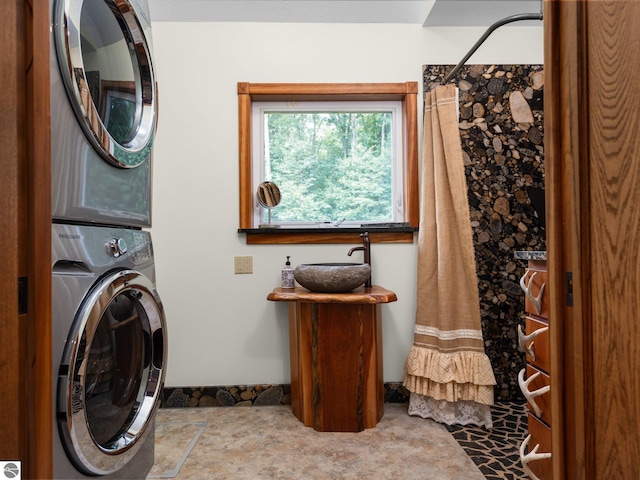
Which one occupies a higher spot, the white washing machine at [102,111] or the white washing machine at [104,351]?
the white washing machine at [102,111]

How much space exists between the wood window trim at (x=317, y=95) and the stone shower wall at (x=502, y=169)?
0.71 feet

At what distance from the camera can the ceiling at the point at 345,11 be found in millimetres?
2297

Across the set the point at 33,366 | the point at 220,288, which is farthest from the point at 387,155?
the point at 33,366

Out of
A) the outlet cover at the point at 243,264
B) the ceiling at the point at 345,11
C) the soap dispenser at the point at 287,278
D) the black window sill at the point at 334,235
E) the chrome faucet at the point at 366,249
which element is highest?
the ceiling at the point at 345,11

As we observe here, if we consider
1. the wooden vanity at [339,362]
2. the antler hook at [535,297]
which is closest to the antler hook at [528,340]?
the antler hook at [535,297]

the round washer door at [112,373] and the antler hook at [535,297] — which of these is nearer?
the round washer door at [112,373]

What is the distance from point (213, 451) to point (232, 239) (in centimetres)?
114

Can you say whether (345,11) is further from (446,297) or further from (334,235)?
(446,297)

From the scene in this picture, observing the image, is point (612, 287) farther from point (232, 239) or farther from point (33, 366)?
point (232, 239)

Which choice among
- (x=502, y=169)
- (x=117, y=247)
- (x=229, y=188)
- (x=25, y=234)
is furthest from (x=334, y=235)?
(x=25, y=234)

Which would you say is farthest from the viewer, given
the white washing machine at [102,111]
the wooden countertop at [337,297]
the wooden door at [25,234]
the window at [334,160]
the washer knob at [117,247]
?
the window at [334,160]

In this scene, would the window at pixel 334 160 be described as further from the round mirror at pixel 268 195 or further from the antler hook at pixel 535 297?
the antler hook at pixel 535 297

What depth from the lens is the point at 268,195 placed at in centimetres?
246

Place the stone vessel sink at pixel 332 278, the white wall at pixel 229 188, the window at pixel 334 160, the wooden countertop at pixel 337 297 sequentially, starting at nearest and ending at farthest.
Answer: the wooden countertop at pixel 337 297 → the stone vessel sink at pixel 332 278 → the white wall at pixel 229 188 → the window at pixel 334 160
